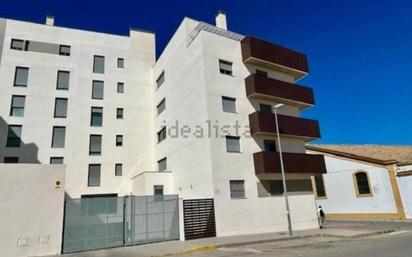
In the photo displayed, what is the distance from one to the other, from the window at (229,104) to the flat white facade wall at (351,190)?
675 inches

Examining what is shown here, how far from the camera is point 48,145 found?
1013 inches

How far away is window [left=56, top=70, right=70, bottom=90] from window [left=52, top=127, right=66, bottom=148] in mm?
3981

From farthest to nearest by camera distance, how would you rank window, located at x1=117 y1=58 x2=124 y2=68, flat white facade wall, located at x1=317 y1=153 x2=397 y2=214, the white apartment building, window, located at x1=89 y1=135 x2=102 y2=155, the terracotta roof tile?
window, located at x1=117 y1=58 x2=124 y2=68, the terracotta roof tile, flat white facade wall, located at x1=317 y1=153 x2=397 y2=214, window, located at x1=89 y1=135 x2=102 y2=155, the white apartment building

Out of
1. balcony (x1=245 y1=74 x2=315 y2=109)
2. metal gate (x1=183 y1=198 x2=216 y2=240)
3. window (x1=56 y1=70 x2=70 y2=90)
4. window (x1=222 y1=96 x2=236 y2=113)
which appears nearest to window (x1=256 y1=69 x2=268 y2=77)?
balcony (x1=245 y1=74 x2=315 y2=109)

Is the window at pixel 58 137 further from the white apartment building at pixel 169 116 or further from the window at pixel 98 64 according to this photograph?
the window at pixel 98 64

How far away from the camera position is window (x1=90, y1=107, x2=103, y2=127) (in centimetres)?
2729

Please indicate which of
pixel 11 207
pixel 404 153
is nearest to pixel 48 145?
pixel 11 207

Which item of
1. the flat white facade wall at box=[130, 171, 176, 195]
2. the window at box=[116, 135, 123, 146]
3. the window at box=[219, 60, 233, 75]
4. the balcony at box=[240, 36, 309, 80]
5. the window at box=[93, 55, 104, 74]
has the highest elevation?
the window at box=[93, 55, 104, 74]

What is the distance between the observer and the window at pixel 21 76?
87.4ft

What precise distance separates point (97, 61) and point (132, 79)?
149 inches

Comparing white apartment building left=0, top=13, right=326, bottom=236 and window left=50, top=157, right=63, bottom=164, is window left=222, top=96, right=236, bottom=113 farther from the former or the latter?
window left=50, top=157, right=63, bottom=164

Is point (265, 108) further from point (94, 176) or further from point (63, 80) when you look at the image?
point (63, 80)

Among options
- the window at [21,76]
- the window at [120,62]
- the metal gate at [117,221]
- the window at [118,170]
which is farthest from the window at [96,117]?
the metal gate at [117,221]

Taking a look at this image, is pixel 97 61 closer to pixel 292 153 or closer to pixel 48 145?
pixel 48 145
